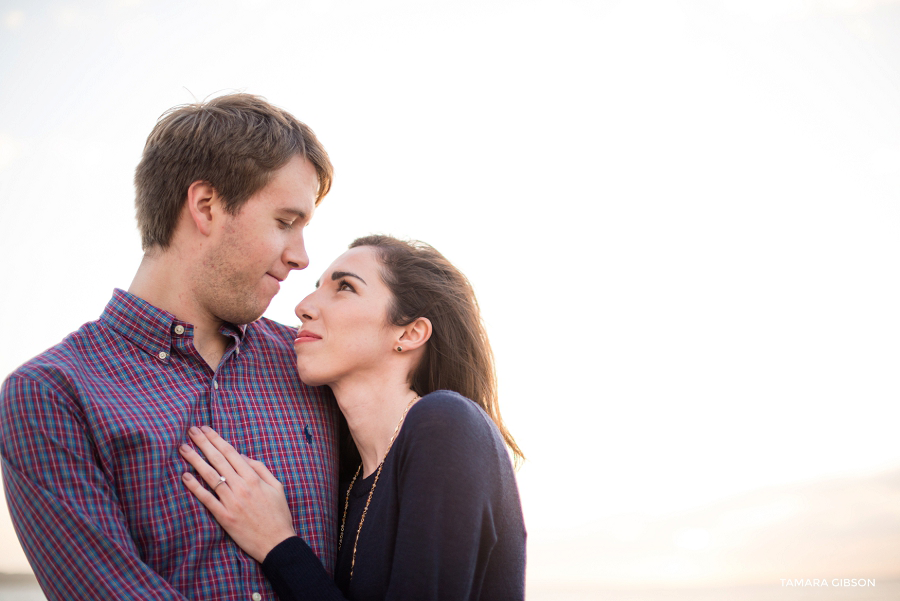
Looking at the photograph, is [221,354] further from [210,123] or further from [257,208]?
[210,123]

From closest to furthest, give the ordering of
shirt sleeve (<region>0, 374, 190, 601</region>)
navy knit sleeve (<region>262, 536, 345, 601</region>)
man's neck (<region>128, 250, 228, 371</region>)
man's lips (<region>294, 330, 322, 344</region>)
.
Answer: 1. shirt sleeve (<region>0, 374, 190, 601</region>)
2. navy knit sleeve (<region>262, 536, 345, 601</region>)
3. man's neck (<region>128, 250, 228, 371</region>)
4. man's lips (<region>294, 330, 322, 344</region>)

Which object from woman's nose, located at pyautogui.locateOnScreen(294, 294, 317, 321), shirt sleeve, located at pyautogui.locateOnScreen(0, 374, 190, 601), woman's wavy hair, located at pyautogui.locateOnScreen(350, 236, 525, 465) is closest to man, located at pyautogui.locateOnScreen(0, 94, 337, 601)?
shirt sleeve, located at pyautogui.locateOnScreen(0, 374, 190, 601)

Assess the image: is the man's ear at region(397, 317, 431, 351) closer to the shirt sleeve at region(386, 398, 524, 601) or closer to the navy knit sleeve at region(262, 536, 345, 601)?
the shirt sleeve at region(386, 398, 524, 601)

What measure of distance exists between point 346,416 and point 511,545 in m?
0.67

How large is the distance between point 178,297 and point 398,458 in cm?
86

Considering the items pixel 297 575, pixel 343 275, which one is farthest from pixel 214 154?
pixel 297 575

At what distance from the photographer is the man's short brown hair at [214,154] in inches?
82.6

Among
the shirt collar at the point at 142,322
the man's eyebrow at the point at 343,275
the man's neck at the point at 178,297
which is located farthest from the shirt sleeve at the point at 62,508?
the man's eyebrow at the point at 343,275

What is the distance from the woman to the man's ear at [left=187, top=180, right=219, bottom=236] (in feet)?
1.34

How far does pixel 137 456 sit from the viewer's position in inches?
66.5

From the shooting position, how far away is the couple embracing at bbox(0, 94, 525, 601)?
1587 millimetres

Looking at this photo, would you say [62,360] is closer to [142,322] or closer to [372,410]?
[142,322]

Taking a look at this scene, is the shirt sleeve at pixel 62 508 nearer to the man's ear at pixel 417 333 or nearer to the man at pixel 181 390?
the man at pixel 181 390

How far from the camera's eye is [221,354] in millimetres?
2115
